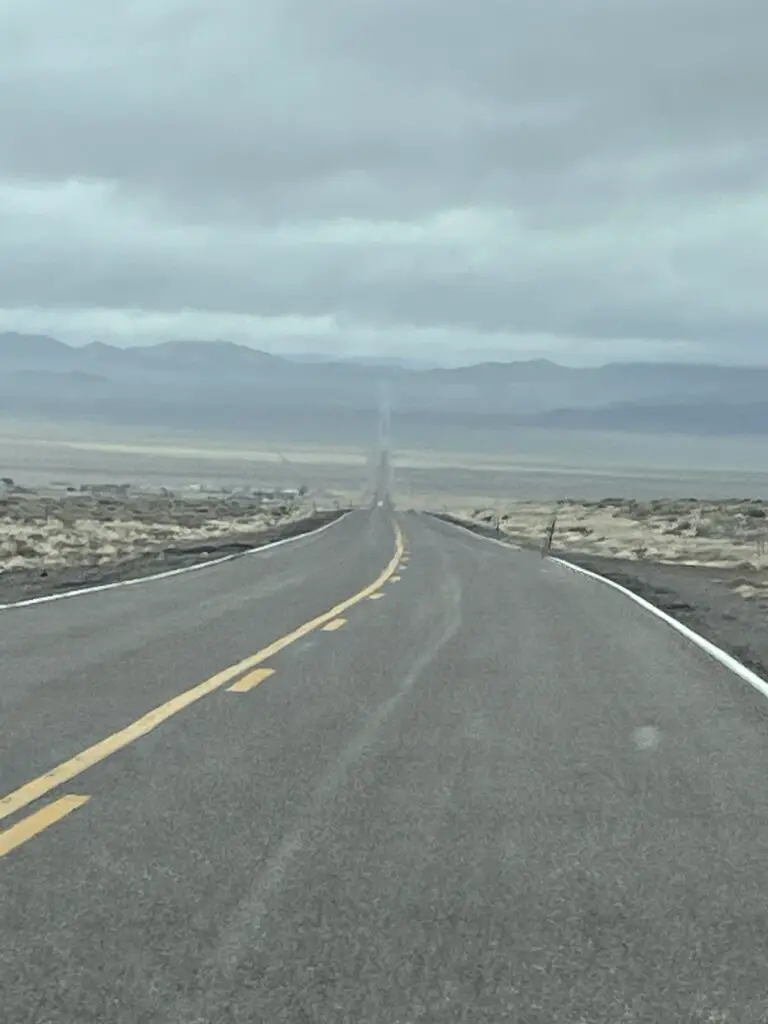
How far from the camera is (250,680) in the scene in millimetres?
12625

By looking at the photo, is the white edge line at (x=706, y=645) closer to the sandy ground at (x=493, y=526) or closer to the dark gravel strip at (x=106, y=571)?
the sandy ground at (x=493, y=526)

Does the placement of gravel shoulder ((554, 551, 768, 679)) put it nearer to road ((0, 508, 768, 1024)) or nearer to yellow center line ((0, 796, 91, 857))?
road ((0, 508, 768, 1024))

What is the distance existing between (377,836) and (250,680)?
17.7 feet

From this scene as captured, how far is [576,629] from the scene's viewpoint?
17.8 m

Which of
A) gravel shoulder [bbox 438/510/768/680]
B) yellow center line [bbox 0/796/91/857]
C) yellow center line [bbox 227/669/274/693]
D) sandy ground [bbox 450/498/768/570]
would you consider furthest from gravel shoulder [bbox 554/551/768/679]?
yellow center line [bbox 0/796/91/857]

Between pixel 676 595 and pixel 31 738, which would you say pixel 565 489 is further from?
pixel 31 738

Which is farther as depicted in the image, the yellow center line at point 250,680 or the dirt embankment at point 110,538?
the dirt embankment at point 110,538

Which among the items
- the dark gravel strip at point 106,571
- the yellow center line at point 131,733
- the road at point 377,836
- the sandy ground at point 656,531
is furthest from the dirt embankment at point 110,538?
the road at point 377,836

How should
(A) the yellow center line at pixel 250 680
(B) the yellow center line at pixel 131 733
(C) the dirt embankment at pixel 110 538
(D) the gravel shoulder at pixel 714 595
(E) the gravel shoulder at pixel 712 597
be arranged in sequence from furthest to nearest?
1. (C) the dirt embankment at pixel 110 538
2. (D) the gravel shoulder at pixel 714 595
3. (E) the gravel shoulder at pixel 712 597
4. (A) the yellow center line at pixel 250 680
5. (B) the yellow center line at pixel 131 733

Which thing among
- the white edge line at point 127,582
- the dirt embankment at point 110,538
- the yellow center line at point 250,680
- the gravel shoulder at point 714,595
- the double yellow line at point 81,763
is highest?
the double yellow line at point 81,763

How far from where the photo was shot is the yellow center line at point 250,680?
1210 cm

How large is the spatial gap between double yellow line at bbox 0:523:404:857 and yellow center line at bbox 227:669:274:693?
0.09 meters

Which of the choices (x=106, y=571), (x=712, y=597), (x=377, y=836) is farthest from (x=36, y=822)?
(x=106, y=571)

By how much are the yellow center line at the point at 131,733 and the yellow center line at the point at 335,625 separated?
154 mm
